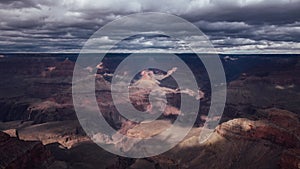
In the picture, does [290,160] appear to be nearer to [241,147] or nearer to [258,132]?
[241,147]

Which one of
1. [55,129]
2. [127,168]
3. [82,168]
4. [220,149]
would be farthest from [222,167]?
[55,129]

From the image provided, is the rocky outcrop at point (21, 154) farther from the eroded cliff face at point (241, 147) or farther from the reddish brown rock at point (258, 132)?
the reddish brown rock at point (258, 132)

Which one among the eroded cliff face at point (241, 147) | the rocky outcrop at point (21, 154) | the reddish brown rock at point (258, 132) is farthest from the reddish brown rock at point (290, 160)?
the rocky outcrop at point (21, 154)

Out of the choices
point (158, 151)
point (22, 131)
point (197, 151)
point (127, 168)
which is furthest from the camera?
point (22, 131)

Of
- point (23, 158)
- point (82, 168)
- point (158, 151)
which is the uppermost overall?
point (23, 158)

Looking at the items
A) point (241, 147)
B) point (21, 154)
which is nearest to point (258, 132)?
point (241, 147)

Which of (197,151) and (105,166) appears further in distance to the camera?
(197,151)

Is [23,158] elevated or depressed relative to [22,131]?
elevated

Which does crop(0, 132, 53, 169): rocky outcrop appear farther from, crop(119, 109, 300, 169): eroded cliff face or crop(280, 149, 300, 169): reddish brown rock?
crop(280, 149, 300, 169): reddish brown rock

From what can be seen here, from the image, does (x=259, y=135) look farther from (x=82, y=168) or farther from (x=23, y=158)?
(x=23, y=158)
